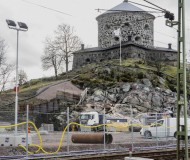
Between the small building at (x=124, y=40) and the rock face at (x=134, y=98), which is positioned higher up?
the small building at (x=124, y=40)

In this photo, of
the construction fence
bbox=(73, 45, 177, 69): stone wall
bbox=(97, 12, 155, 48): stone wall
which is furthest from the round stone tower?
the construction fence

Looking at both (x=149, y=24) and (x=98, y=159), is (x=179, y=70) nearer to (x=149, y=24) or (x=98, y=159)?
(x=98, y=159)

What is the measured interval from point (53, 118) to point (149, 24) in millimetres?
70508

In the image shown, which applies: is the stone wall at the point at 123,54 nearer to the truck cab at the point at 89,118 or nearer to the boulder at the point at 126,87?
the boulder at the point at 126,87

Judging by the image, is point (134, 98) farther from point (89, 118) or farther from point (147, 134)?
point (147, 134)

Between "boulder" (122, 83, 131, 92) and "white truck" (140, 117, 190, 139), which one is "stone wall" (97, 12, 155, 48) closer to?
"boulder" (122, 83, 131, 92)

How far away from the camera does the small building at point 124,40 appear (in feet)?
300

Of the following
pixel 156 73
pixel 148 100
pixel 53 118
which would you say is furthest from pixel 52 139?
pixel 156 73

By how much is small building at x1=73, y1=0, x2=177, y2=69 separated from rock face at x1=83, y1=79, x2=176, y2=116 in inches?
968

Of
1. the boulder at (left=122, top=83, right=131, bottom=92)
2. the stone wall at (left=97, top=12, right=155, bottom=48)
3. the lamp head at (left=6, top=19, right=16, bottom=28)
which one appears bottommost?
the boulder at (left=122, top=83, right=131, bottom=92)

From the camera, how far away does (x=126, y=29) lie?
9381cm

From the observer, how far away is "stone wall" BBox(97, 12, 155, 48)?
306 ft

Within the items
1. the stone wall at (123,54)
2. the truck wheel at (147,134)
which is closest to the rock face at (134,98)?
the stone wall at (123,54)

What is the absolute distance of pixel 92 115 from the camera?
47.9 meters
